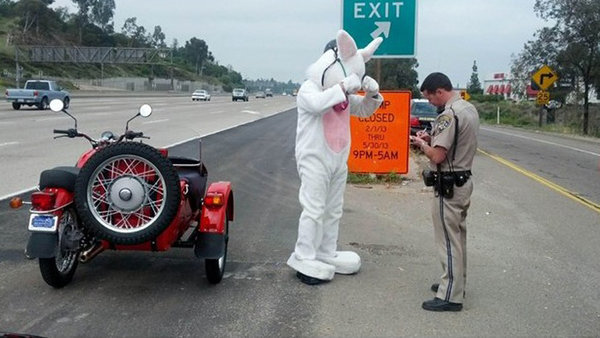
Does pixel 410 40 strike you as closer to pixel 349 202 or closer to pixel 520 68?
pixel 349 202

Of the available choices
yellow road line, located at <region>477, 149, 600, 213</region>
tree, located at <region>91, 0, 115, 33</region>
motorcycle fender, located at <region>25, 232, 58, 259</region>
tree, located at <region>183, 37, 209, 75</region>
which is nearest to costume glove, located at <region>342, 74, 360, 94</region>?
motorcycle fender, located at <region>25, 232, 58, 259</region>

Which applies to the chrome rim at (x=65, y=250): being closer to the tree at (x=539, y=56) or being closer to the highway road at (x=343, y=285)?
the highway road at (x=343, y=285)

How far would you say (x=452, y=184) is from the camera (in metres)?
4.77

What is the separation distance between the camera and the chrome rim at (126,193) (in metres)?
4.61

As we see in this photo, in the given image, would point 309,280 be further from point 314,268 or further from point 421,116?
point 421,116

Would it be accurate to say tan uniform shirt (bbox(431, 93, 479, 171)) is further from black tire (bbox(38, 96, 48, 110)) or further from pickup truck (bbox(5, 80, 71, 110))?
black tire (bbox(38, 96, 48, 110))

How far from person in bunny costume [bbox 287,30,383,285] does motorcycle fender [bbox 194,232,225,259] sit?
782 millimetres

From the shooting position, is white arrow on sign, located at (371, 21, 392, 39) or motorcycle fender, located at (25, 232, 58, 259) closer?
motorcycle fender, located at (25, 232, 58, 259)

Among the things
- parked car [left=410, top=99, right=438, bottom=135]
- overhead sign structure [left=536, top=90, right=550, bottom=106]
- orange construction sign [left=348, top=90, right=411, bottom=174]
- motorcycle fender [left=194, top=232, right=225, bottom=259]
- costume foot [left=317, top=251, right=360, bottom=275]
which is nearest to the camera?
motorcycle fender [left=194, top=232, right=225, bottom=259]

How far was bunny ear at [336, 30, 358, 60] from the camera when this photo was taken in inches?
216

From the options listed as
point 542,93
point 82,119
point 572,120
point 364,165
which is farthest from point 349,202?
point 572,120

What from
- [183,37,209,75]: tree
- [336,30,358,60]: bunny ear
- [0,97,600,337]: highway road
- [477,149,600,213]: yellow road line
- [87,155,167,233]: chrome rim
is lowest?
[477,149,600,213]: yellow road line

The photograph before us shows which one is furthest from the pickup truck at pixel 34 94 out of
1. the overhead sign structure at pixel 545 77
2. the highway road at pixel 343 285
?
→ the highway road at pixel 343 285

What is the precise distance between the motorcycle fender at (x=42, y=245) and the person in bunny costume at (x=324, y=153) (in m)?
1.96
